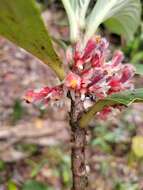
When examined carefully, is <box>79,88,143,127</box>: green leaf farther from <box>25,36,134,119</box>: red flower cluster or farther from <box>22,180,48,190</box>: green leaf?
<box>22,180,48,190</box>: green leaf

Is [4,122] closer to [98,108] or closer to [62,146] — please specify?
[62,146]

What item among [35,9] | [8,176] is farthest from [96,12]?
[8,176]

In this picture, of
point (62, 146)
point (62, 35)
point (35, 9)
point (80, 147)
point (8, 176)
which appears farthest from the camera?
point (62, 35)

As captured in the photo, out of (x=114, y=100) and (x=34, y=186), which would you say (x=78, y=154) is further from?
(x=34, y=186)

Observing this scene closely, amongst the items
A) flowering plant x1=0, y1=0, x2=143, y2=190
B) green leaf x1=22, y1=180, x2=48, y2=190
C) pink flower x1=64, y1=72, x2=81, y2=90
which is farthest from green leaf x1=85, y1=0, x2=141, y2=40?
green leaf x1=22, y1=180, x2=48, y2=190

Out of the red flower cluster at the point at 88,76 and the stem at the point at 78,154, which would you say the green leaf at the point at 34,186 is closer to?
the stem at the point at 78,154

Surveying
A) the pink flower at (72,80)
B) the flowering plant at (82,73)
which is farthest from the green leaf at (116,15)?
the pink flower at (72,80)

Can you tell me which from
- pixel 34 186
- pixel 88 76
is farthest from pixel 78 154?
pixel 34 186
